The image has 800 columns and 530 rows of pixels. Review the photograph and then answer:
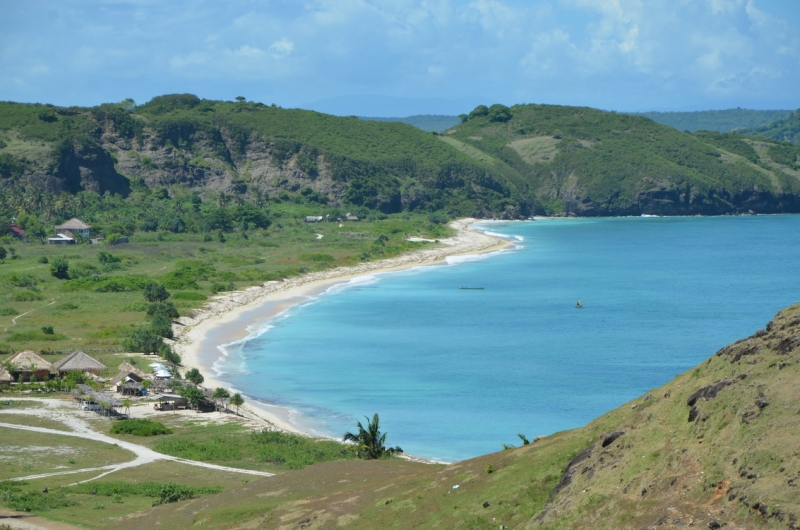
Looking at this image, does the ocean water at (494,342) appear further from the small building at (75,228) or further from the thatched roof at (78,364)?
the small building at (75,228)

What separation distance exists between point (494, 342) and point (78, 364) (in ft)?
91.4

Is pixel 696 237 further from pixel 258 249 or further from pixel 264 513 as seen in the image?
pixel 264 513

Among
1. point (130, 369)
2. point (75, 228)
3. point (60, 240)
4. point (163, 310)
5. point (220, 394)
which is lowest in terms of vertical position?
point (220, 394)

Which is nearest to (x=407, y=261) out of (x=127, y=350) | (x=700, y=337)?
(x=700, y=337)

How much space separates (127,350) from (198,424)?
16.3m

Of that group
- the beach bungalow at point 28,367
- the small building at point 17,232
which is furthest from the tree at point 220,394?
the small building at point 17,232

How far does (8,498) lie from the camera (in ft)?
98.4

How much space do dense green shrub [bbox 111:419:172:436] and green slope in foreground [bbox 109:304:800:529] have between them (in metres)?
15.1

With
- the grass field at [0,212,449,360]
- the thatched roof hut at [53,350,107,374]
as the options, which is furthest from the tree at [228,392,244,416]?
the grass field at [0,212,449,360]

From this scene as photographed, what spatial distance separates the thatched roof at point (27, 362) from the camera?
50.6m

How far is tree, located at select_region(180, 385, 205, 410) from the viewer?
46.6 m

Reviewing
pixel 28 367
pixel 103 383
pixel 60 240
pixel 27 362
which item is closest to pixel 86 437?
pixel 103 383

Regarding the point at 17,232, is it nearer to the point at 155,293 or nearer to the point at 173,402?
the point at 155,293

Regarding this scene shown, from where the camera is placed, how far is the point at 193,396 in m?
46.7
